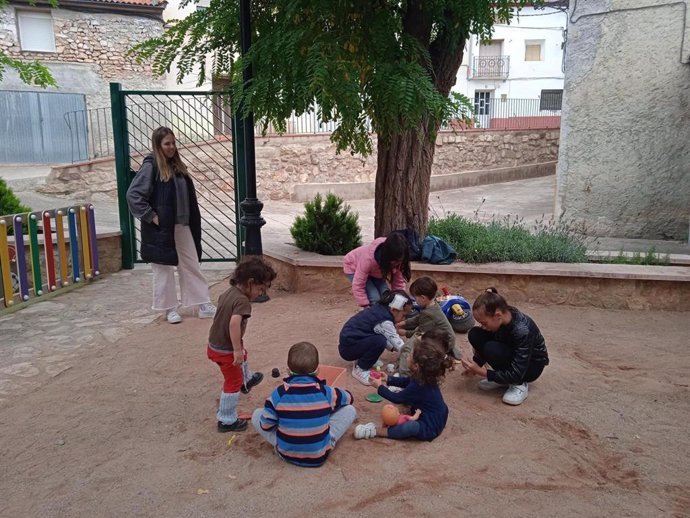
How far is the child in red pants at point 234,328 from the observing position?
11.4ft

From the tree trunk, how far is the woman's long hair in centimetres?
208

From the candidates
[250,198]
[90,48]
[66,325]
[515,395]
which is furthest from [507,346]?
[90,48]

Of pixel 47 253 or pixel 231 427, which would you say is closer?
pixel 231 427

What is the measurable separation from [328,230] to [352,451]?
3.75m

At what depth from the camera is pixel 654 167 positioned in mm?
10188

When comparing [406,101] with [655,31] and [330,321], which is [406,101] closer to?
[330,321]

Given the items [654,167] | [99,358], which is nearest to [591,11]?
[654,167]

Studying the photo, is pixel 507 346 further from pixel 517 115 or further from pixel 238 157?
pixel 517 115

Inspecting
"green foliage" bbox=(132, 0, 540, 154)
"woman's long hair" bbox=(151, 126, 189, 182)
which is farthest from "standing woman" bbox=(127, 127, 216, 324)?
"green foliage" bbox=(132, 0, 540, 154)

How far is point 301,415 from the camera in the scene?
3.17m

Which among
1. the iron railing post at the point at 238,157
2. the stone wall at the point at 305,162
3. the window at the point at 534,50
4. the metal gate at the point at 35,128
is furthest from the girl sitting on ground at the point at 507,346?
the window at the point at 534,50

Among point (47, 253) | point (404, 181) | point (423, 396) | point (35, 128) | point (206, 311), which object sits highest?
point (35, 128)

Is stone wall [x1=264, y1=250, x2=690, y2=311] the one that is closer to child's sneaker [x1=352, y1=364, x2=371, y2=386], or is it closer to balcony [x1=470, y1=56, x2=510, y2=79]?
child's sneaker [x1=352, y1=364, x2=371, y2=386]

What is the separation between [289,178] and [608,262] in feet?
35.9
